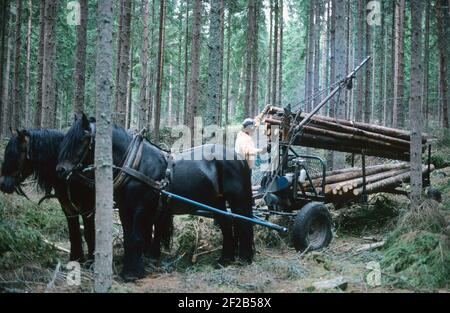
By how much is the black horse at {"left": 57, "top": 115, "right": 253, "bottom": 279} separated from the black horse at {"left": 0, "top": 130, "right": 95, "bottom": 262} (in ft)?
1.47

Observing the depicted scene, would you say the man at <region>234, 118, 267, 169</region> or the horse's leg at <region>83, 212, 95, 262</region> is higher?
the man at <region>234, 118, 267, 169</region>

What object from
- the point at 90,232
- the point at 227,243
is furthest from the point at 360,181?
the point at 90,232

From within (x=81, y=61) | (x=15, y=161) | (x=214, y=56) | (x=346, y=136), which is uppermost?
(x=81, y=61)

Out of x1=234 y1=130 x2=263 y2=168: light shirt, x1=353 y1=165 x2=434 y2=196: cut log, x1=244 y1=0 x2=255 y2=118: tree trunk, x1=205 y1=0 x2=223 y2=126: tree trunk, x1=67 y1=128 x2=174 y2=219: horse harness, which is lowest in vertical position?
x1=353 y1=165 x2=434 y2=196: cut log

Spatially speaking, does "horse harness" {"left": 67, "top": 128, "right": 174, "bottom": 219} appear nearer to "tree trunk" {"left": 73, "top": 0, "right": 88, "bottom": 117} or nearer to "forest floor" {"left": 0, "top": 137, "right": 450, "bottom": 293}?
"forest floor" {"left": 0, "top": 137, "right": 450, "bottom": 293}

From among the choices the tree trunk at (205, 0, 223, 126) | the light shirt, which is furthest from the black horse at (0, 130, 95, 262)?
the tree trunk at (205, 0, 223, 126)

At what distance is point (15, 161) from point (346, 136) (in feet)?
20.6

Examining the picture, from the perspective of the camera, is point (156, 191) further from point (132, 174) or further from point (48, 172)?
point (48, 172)

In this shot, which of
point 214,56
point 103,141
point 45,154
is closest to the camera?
point 103,141

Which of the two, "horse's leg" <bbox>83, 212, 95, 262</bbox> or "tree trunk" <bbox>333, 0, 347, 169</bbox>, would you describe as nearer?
"horse's leg" <bbox>83, 212, 95, 262</bbox>

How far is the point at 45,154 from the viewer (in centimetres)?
587

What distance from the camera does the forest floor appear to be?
16.7ft

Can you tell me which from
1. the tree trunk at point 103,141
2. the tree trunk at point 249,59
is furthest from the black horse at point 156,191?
the tree trunk at point 249,59

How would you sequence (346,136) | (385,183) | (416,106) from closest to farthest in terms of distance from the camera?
1. (416,106)
2. (346,136)
3. (385,183)
